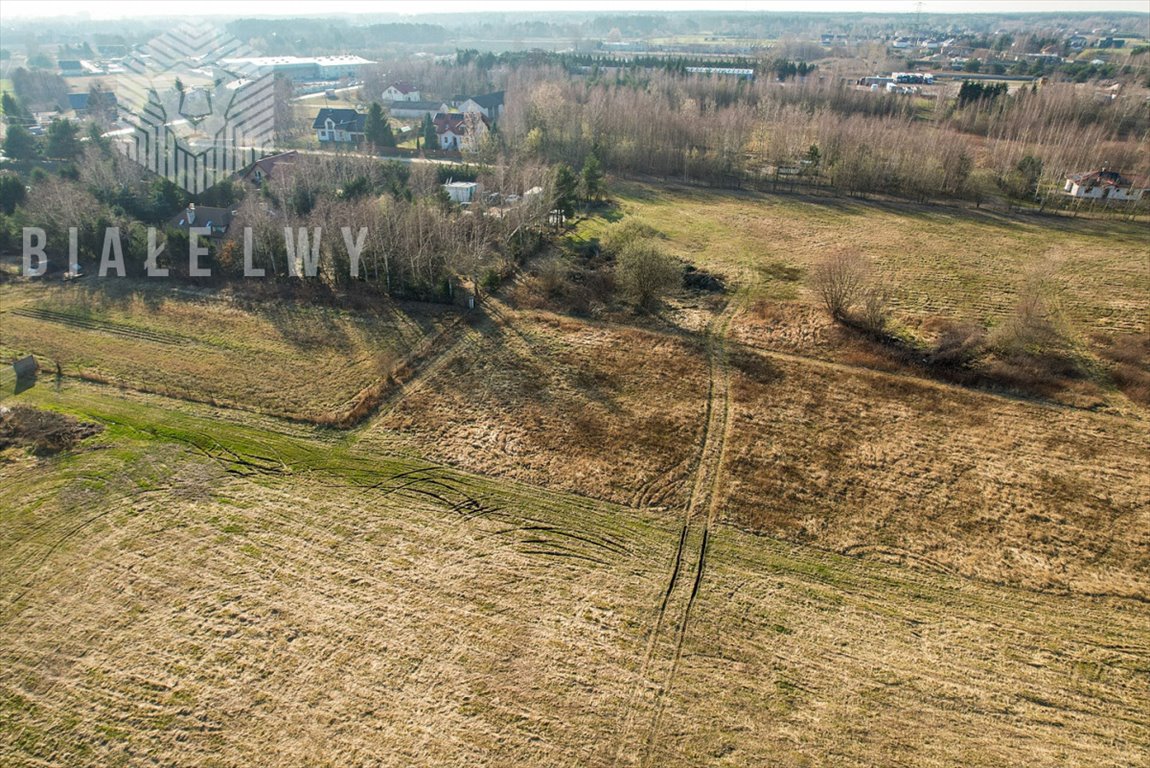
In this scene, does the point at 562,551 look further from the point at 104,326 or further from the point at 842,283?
the point at 104,326

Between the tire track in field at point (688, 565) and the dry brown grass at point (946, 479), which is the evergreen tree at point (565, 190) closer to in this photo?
the tire track in field at point (688, 565)

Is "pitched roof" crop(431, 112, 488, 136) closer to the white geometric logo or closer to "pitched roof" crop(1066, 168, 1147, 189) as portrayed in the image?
the white geometric logo

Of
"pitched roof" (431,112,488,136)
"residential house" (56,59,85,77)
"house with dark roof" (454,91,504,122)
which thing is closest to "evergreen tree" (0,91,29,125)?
"pitched roof" (431,112,488,136)

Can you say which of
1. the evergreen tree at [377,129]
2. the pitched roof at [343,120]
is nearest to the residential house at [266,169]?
the evergreen tree at [377,129]

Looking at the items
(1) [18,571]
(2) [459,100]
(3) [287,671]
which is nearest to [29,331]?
(1) [18,571]

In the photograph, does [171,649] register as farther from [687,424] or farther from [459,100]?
[459,100]

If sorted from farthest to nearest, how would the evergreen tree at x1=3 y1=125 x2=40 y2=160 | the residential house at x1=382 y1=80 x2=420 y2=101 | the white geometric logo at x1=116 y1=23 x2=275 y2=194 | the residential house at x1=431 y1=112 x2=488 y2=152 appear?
the residential house at x1=382 y1=80 x2=420 y2=101, the residential house at x1=431 y1=112 x2=488 y2=152, the evergreen tree at x1=3 y1=125 x2=40 y2=160, the white geometric logo at x1=116 y1=23 x2=275 y2=194
